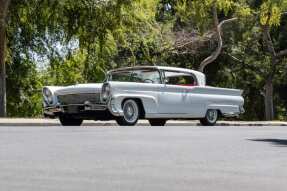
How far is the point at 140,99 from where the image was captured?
19.1 meters

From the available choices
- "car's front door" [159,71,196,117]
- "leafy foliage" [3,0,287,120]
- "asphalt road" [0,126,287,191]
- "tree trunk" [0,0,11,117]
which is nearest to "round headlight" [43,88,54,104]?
"car's front door" [159,71,196,117]

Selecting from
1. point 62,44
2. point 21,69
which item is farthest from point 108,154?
point 21,69

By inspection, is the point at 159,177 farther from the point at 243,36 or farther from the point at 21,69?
the point at 243,36

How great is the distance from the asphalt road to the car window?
672cm

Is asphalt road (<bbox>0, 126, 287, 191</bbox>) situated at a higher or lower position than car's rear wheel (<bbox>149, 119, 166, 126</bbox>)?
higher

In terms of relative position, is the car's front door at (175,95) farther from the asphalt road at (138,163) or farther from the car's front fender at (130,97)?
the asphalt road at (138,163)

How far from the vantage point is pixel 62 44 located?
104 feet

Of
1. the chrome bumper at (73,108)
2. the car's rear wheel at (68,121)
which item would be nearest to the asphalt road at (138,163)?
the chrome bumper at (73,108)

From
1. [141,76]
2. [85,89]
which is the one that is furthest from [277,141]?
[141,76]

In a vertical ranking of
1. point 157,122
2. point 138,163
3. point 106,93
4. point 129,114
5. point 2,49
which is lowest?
point 157,122

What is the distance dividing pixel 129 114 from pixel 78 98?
139 centimetres

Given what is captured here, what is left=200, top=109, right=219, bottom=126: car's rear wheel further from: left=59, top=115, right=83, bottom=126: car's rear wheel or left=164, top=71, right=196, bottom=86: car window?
left=59, top=115, right=83, bottom=126: car's rear wheel

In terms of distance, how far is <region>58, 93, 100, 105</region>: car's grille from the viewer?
1844 cm

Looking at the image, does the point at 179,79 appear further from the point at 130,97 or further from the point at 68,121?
the point at 68,121
